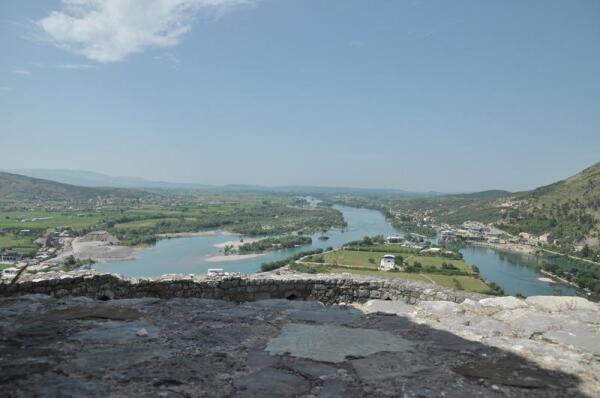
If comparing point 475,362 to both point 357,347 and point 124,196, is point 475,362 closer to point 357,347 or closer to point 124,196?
point 357,347

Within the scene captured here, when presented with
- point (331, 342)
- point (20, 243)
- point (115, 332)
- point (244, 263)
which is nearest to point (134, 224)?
point (20, 243)

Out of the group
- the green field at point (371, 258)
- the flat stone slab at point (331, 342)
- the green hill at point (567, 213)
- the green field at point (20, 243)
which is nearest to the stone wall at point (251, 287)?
the flat stone slab at point (331, 342)

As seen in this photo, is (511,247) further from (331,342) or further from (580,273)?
(331,342)

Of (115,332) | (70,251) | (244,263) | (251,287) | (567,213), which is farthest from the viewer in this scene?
(567,213)

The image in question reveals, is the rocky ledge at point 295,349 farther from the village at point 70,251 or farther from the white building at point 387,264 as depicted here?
the white building at point 387,264

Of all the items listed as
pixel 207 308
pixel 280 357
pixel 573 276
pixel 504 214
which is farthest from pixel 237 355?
pixel 504 214

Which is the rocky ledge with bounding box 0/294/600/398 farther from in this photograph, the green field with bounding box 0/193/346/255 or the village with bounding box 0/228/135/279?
the green field with bounding box 0/193/346/255
